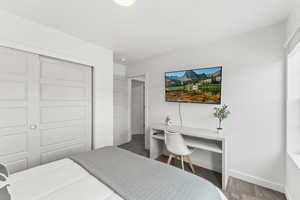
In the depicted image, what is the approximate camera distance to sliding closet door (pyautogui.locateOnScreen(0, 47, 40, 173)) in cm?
161

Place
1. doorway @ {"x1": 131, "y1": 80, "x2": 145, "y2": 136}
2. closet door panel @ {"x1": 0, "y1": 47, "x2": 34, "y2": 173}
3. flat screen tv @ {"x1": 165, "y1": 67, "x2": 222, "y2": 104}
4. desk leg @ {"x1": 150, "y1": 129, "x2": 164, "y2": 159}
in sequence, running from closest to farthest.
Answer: closet door panel @ {"x1": 0, "y1": 47, "x2": 34, "y2": 173} < flat screen tv @ {"x1": 165, "y1": 67, "x2": 222, "y2": 104} < desk leg @ {"x1": 150, "y1": 129, "x2": 164, "y2": 159} < doorway @ {"x1": 131, "y1": 80, "x2": 145, "y2": 136}

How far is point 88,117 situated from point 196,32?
2432 mm

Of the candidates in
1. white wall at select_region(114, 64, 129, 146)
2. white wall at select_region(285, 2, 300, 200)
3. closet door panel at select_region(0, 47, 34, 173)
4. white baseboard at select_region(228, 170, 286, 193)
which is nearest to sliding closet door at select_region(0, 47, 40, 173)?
closet door panel at select_region(0, 47, 34, 173)

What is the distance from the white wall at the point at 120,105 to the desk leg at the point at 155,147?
128 cm

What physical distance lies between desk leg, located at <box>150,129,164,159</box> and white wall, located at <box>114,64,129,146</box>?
4.20ft

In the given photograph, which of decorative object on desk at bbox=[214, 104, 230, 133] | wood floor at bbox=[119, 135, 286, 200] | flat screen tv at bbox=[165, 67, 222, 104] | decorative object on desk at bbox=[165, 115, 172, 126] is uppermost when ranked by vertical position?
flat screen tv at bbox=[165, 67, 222, 104]

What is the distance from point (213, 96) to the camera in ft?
7.63

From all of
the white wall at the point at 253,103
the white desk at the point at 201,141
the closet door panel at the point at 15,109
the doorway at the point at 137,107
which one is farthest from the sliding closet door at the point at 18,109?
the doorway at the point at 137,107

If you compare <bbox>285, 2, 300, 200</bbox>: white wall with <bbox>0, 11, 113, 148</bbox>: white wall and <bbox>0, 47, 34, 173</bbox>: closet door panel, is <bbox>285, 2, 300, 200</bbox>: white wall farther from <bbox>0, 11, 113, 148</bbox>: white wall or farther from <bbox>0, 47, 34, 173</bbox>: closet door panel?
<bbox>0, 47, 34, 173</bbox>: closet door panel

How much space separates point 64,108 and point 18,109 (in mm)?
555

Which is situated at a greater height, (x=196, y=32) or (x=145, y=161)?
(x=196, y=32)

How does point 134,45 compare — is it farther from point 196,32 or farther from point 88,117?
point 88,117

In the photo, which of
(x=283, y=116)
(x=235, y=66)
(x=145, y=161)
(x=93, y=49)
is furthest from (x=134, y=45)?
(x=283, y=116)

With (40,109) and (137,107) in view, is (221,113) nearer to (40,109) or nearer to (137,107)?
(40,109)
